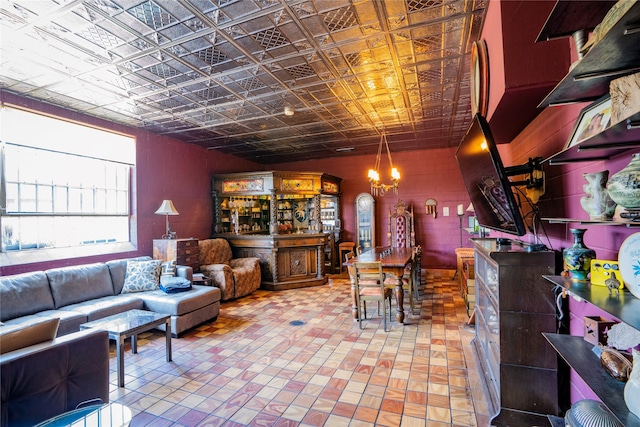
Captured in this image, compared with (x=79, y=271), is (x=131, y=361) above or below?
below

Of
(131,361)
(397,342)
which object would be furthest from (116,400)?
(397,342)

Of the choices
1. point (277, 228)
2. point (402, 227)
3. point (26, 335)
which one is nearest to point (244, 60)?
point (26, 335)

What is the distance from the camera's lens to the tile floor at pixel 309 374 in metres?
2.10

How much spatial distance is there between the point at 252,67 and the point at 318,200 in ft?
12.7

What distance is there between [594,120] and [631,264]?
21.6 inches

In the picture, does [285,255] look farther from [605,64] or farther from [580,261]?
[605,64]

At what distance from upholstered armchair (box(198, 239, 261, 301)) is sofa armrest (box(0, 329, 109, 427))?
2902mm

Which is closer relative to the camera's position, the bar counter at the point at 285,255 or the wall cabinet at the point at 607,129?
the wall cabinet at the point at 607,129

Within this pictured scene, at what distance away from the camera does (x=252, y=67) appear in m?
3.23

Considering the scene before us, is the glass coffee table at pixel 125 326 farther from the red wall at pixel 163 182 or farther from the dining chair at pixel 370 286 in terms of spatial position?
the dining chair at pixel 370 286

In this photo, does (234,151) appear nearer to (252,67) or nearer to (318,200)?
(318,200)

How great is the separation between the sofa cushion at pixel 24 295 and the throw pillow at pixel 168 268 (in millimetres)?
1260

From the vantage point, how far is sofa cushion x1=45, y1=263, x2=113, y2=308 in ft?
11.3

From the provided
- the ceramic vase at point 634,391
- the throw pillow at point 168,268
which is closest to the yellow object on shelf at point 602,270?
the ceramic vase at point 634,391
